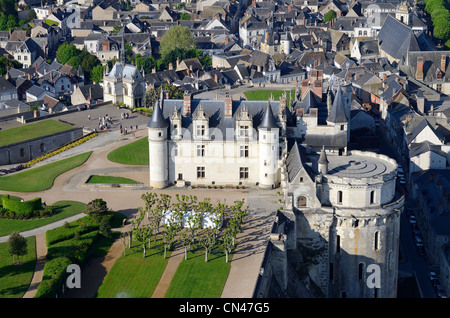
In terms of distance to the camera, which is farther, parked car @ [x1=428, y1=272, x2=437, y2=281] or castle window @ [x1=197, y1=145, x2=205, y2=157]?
castle window @ [x1=197, y1=145, x2=205, y2=157]

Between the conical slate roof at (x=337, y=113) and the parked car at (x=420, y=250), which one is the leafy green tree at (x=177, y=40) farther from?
the parked car at (x=420, y=250)

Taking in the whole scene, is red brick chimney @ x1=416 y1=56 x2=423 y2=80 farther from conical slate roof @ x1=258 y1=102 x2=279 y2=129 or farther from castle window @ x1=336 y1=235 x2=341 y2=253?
castle window @ x1=336 y1=235 x2=341 y2=253

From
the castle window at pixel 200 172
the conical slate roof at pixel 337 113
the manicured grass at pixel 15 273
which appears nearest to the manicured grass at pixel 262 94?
the conical slate roof at pixel 337 113

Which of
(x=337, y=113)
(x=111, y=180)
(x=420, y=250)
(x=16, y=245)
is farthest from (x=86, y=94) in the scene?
(x=16, y=245)

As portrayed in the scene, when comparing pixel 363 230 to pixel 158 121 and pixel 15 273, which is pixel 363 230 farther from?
pixel 15 273

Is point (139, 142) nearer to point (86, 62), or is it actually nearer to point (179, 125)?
point (179, 125)

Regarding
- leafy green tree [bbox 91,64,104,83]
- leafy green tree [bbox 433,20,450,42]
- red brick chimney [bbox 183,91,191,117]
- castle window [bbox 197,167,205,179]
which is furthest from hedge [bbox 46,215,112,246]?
leafy green tree [bbox 433,20,450,42]
